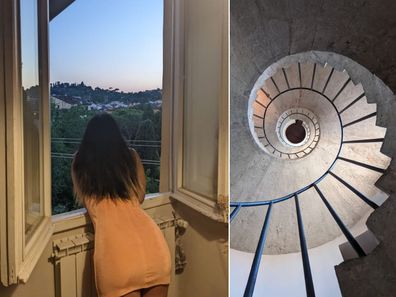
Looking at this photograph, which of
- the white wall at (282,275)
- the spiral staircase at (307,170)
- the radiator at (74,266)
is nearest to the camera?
the radiator at (74,266)

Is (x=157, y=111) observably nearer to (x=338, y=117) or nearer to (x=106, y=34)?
(x=106, y=34)

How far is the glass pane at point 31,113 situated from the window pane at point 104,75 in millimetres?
30

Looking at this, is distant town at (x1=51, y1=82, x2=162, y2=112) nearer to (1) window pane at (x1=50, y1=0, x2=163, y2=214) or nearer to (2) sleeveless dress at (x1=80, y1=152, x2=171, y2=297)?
(1) window pane at (x1=50, y1=0, x2=163, y2=214)

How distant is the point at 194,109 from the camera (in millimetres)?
858

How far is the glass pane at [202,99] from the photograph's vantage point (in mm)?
840

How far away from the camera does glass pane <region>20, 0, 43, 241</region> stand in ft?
1.79

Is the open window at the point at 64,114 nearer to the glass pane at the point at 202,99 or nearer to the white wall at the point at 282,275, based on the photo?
the glass pane at the point at 202,99

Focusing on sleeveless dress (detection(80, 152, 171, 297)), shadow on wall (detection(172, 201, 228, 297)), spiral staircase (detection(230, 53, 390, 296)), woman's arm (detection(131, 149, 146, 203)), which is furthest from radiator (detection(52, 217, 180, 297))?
spiral staircase (detection(230, 53, 390, 296))

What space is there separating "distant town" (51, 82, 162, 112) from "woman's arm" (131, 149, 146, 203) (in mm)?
126

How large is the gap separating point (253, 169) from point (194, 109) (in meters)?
1.37

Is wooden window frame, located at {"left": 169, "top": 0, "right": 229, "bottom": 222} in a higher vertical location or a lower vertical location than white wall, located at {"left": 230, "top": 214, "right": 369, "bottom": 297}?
higher

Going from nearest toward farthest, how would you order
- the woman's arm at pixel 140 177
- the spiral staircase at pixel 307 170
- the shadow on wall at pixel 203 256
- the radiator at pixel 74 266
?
1. the radiator at pixel 74 266
2. the woman's arm at pixel 140 177
3. the shadow on wall at pixel 203 256
4. the spiral staircase at pixel 307 170

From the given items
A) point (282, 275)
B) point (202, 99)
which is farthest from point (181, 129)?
point (282, 275)

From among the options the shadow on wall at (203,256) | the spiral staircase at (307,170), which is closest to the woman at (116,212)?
the shadow on wall at (203,256)
